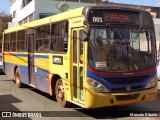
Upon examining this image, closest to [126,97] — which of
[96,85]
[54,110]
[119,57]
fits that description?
[96,85]

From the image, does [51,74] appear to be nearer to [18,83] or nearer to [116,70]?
[116,70]

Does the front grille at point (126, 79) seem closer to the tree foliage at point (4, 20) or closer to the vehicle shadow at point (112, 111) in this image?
the vehicle shadow at point (112, 111)

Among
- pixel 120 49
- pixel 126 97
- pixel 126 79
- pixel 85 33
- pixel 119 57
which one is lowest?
pixel 126 97

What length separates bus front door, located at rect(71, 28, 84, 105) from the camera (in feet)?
29.7

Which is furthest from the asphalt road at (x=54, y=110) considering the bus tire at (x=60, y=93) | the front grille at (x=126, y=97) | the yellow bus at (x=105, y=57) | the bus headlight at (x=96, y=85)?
the bus headlight at (x=96, y=85)

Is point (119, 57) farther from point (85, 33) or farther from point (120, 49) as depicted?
point (85, 33)

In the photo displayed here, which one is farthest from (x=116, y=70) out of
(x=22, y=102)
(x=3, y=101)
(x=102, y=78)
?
(x=3, y=101)

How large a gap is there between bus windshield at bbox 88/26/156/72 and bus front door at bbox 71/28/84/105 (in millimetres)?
473

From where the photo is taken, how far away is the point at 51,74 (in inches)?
440

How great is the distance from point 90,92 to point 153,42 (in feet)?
7.71

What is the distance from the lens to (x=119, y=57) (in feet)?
29.1

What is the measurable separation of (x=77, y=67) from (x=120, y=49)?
1.24m

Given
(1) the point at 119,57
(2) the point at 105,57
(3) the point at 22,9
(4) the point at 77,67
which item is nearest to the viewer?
(2) the point at 105,57

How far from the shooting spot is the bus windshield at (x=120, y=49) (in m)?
8.69
